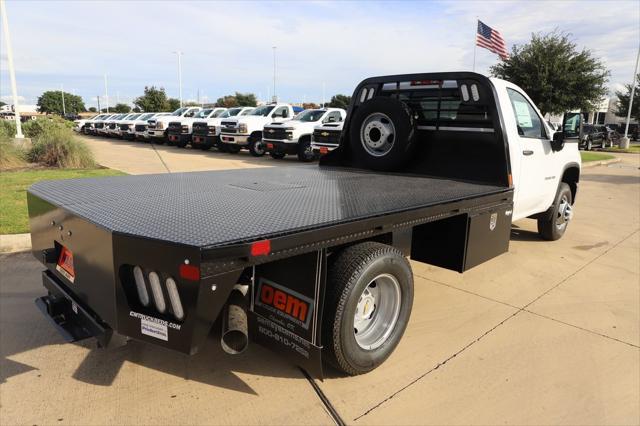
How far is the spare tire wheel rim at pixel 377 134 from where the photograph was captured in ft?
16.1

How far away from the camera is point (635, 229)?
25.3 ft

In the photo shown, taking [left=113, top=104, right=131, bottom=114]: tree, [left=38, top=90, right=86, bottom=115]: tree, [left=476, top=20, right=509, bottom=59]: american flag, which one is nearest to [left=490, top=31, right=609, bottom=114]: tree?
[left=476, top=20, right=509, bottom=59]: american flag

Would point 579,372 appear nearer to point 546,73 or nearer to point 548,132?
point 548,132

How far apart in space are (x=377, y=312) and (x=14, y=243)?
14.6 feet

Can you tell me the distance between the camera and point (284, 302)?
2684 millimetres

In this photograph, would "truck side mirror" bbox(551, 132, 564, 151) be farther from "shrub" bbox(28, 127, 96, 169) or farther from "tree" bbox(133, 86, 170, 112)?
"tree" bbox(133, 86, 170, 112)

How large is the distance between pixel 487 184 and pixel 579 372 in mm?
1933

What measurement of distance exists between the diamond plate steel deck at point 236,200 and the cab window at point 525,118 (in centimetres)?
113

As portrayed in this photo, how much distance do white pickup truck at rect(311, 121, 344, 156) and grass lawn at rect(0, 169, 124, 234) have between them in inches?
246

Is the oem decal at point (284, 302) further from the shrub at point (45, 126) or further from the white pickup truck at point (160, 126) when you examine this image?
the white pickup truck at point (160, 126)

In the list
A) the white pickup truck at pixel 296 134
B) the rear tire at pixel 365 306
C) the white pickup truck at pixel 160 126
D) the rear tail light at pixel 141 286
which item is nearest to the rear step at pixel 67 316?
the rear tail light at pixel 141 286

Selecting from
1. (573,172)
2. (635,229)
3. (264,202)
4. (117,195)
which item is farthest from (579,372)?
(635,229)

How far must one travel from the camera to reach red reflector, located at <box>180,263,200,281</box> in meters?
1.92

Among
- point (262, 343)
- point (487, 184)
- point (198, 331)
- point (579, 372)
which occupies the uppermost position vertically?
point (487, 184)
